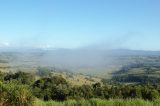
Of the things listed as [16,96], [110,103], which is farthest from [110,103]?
[16,96]

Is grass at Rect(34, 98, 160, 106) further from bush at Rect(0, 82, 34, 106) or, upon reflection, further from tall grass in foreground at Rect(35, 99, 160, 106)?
bush at Rect(0, 82, 34, 106)

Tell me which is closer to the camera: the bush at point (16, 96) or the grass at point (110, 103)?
the bush at point (16, 96)

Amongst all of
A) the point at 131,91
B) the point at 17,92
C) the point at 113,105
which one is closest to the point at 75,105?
the point at 113,105

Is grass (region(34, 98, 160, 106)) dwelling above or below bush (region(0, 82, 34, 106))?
below

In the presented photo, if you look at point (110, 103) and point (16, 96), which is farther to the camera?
point (110, 103)

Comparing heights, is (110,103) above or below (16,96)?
below

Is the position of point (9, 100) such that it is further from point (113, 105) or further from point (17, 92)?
Result: point (113, 105)

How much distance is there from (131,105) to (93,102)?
1.64 metres

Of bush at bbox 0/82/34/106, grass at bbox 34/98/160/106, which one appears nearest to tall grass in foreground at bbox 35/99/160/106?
grass at bbox 34/98/160/106

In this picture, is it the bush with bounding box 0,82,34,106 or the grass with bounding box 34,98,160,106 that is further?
the grass with bounding box 34,98,160,106

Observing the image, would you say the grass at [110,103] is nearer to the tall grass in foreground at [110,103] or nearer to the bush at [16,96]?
the tall grass in foreground at [110,103]

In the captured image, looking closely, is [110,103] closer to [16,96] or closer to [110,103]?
[110,103]

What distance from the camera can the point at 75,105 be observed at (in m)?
14.2

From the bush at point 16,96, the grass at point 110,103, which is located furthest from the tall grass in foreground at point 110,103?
the bush at point 16,96
